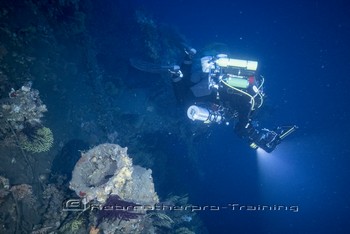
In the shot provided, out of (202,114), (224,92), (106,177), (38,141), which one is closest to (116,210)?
(106,177)

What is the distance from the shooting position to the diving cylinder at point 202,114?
21.4 ft

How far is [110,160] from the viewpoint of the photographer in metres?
5.20

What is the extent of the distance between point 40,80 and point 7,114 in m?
1.74

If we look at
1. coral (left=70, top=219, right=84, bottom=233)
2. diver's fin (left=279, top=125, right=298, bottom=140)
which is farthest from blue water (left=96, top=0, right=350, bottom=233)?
coral (left=70, top=219, right=84, bottom=233)

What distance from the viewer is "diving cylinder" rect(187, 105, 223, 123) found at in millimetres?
6512

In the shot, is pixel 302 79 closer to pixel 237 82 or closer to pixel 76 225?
pixel 237 82

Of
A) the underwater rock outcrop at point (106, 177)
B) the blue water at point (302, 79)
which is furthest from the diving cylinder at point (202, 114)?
the blue water at point (302, 79)

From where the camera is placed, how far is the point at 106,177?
5.27 m

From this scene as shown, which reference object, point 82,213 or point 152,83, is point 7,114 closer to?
point 82,213

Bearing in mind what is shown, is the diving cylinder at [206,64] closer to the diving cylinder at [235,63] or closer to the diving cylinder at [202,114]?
the diving cylinder at [235,63]

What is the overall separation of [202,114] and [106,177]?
2859 millimetres

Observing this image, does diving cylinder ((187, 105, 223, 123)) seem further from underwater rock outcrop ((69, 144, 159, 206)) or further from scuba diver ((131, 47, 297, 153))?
underwater rock outcrop ((69, 144, 159, 206))

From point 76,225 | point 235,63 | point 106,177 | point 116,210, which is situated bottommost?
point 76,225

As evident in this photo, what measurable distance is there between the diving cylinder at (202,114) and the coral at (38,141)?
13.4ft
